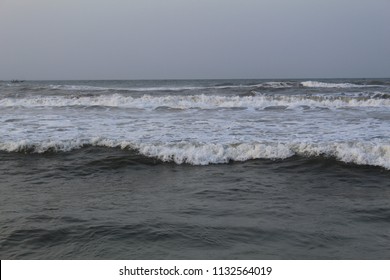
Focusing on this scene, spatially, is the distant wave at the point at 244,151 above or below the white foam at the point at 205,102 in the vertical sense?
below

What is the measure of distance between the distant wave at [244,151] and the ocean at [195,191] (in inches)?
1.2

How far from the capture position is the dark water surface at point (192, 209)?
4.16m

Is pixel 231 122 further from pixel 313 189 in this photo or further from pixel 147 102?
pixel 147 102

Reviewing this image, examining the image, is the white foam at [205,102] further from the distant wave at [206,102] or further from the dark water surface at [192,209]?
the dark water surface at [192,209]

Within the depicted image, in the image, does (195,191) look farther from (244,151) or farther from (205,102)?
(205,102)

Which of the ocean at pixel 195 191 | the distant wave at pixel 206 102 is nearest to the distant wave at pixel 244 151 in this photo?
the ocean at pixel 195 191

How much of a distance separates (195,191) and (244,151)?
8.64 feet

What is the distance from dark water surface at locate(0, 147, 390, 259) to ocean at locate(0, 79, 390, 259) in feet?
0.06

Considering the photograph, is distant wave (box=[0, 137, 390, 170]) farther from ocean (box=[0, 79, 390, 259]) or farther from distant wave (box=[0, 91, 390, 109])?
distant wave (box=[0, 91, 390, 109])

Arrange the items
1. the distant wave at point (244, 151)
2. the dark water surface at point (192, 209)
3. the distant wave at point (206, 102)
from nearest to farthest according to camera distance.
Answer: the dark water surface at point (192, 209) < the distant wave at point (244, 151) < the distant wave at point (206, 102)

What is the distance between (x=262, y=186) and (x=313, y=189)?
825 millimetres

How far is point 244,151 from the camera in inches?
338

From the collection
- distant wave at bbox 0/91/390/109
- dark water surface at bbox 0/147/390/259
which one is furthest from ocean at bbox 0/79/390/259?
distant wave at bbox 0/91/390/109

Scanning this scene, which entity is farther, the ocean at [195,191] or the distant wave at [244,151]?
the distant wave at [244,151]
